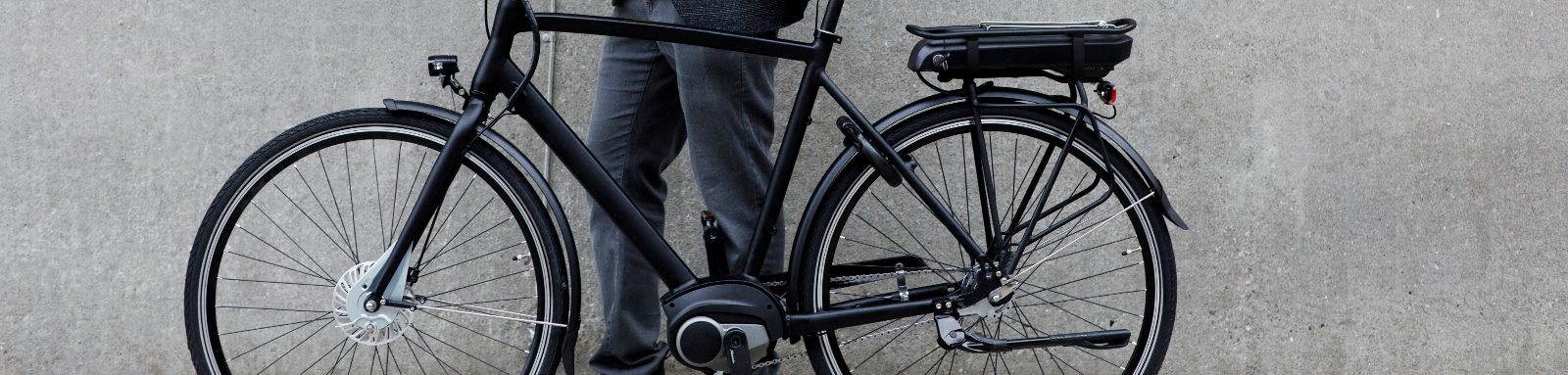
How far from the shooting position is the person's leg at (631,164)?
2301 mm

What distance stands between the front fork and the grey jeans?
358mm

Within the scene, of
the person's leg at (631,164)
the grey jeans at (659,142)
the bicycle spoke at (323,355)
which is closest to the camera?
the grey jeans at (659,142)

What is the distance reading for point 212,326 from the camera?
6.72 feet

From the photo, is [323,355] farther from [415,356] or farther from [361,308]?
[361,308]

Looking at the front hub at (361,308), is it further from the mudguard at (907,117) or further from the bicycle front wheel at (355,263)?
the mudguard at (907,117)

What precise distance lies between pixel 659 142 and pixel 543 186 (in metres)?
0.39

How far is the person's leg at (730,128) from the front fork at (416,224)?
418 mm

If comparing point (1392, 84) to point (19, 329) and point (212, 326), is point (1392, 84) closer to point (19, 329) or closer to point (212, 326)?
point (212, 326)

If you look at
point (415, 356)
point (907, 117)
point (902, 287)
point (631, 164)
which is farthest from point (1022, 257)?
point (415, 356)

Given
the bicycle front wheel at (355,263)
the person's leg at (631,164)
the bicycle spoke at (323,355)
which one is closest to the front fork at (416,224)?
the person's leg at (631,164)

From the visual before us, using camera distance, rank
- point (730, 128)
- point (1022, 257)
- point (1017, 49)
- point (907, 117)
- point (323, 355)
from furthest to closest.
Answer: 1. point (323, 355)
2. point (1022, 257)
3. point (730, 128)
4. point (907, 117)
5. point (1017, 49)

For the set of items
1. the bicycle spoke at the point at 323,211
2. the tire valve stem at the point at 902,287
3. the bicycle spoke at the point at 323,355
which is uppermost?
the bicycle spoke at the point at 323,211

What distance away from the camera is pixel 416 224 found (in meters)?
1.99

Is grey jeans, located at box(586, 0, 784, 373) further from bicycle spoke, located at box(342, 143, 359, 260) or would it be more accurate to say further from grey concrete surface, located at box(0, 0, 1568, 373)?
bicycle spoke, located at box(342, 143, 359, 260)
